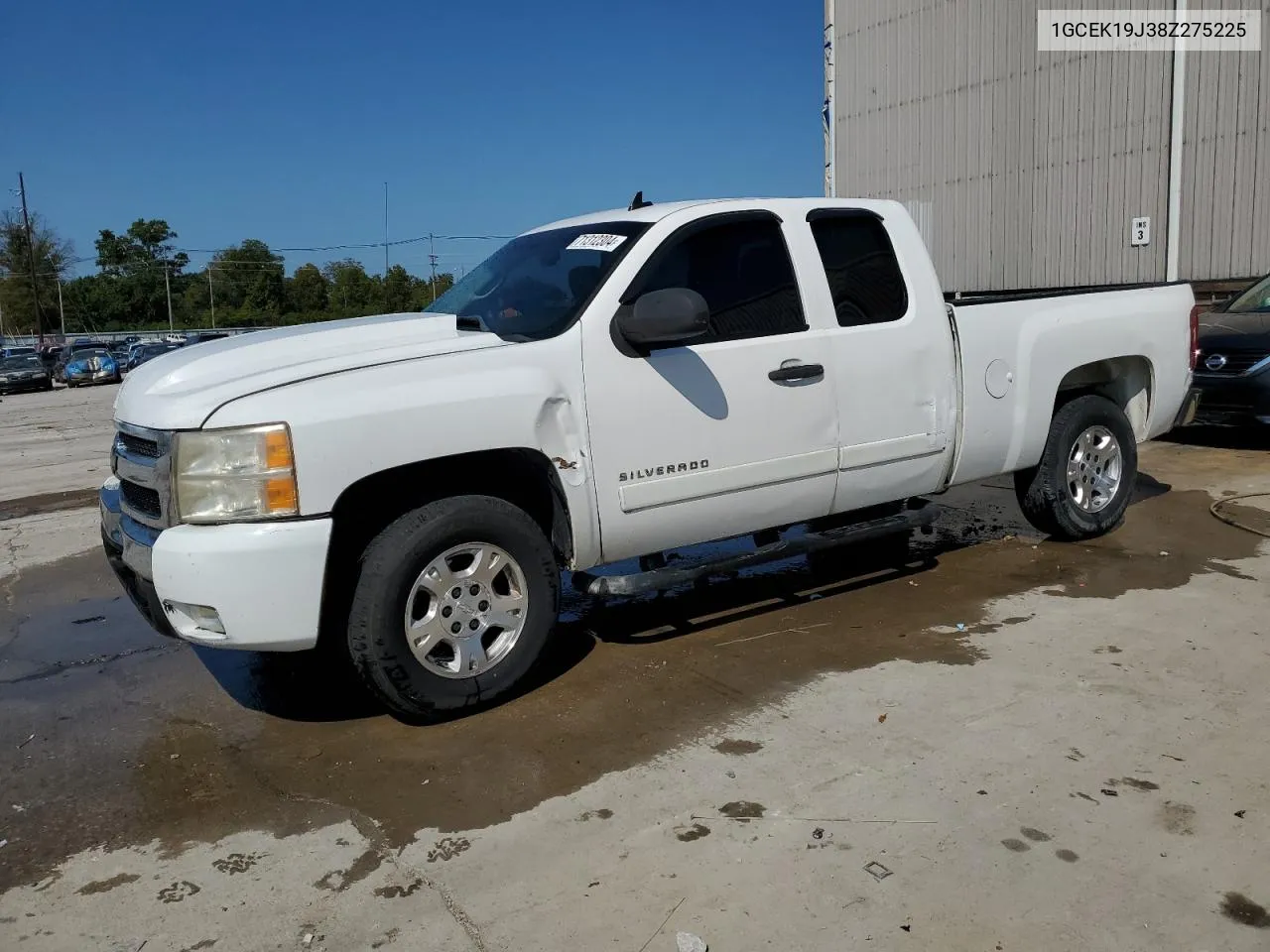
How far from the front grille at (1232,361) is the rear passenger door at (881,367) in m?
5.02

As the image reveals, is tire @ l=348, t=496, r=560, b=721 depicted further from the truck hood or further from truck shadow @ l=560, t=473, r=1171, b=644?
truck shadow @ l=560, t=473, r=1171, b=644

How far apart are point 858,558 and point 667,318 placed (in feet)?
9.05

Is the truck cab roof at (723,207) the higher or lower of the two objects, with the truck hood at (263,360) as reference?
higher

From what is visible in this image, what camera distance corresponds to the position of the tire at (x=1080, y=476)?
608 centimetres

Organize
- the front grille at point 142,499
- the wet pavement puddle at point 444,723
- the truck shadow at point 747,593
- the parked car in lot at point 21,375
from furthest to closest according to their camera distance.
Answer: the parked car in lot at point 21,375
the truck shadow at point 747,593
the front grille at point 142,499
the wet pavement puddle at point 444,723

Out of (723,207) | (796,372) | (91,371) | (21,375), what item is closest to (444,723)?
(796,372)

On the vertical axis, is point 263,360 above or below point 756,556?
above

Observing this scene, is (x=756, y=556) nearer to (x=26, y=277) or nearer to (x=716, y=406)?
(x=716, y=406)

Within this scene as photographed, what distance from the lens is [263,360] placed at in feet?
13.7

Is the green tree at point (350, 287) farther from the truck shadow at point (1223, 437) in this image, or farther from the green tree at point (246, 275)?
the truck shadow at point (1223, 437)

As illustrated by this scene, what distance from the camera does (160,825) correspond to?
346 cm

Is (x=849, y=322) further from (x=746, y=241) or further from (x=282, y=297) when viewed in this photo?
(x=282, y=297)

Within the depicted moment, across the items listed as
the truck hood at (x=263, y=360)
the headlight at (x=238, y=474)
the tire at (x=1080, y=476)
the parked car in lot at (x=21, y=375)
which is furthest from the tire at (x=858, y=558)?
the parked car in lot at (x=21, y=375)

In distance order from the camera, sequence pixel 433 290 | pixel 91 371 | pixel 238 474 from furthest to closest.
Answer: pixel 91 371 < pixel 433 290 < pixel 238 474
